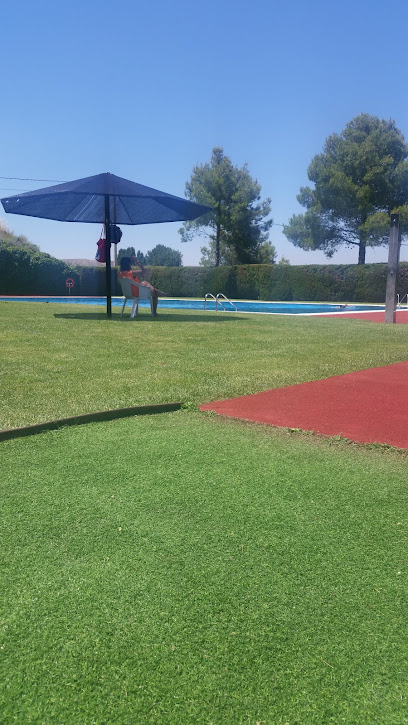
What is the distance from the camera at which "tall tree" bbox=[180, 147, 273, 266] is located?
3819 cm

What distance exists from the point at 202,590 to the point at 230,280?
3119 centimetres

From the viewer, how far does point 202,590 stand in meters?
1.65

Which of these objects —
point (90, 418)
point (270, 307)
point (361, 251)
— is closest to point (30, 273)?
point (270, 307)

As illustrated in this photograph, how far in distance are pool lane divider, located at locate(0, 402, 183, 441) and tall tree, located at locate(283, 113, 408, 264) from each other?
102 feet

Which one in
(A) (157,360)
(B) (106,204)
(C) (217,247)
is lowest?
(A) (157,360)

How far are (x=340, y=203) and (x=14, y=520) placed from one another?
114 ft

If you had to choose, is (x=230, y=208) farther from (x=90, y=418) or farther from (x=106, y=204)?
(x=90, y=418)

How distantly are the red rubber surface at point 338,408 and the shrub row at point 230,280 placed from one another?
23.1m

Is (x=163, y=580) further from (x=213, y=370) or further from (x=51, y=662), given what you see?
(x=213, y=370)

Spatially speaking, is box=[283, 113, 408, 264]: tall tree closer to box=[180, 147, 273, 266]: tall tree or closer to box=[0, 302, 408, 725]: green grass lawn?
box=[180, 147, 273, 266]: tall tree

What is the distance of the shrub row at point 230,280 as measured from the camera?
2781cm

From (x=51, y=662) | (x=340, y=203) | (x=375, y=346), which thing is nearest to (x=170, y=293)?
(x=340, y=203)

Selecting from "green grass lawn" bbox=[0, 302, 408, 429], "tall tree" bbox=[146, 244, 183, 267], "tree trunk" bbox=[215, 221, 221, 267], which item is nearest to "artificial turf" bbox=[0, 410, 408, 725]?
"green grass lawn" bbox=[0, 302, 408, 429]

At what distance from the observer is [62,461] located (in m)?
2.76
